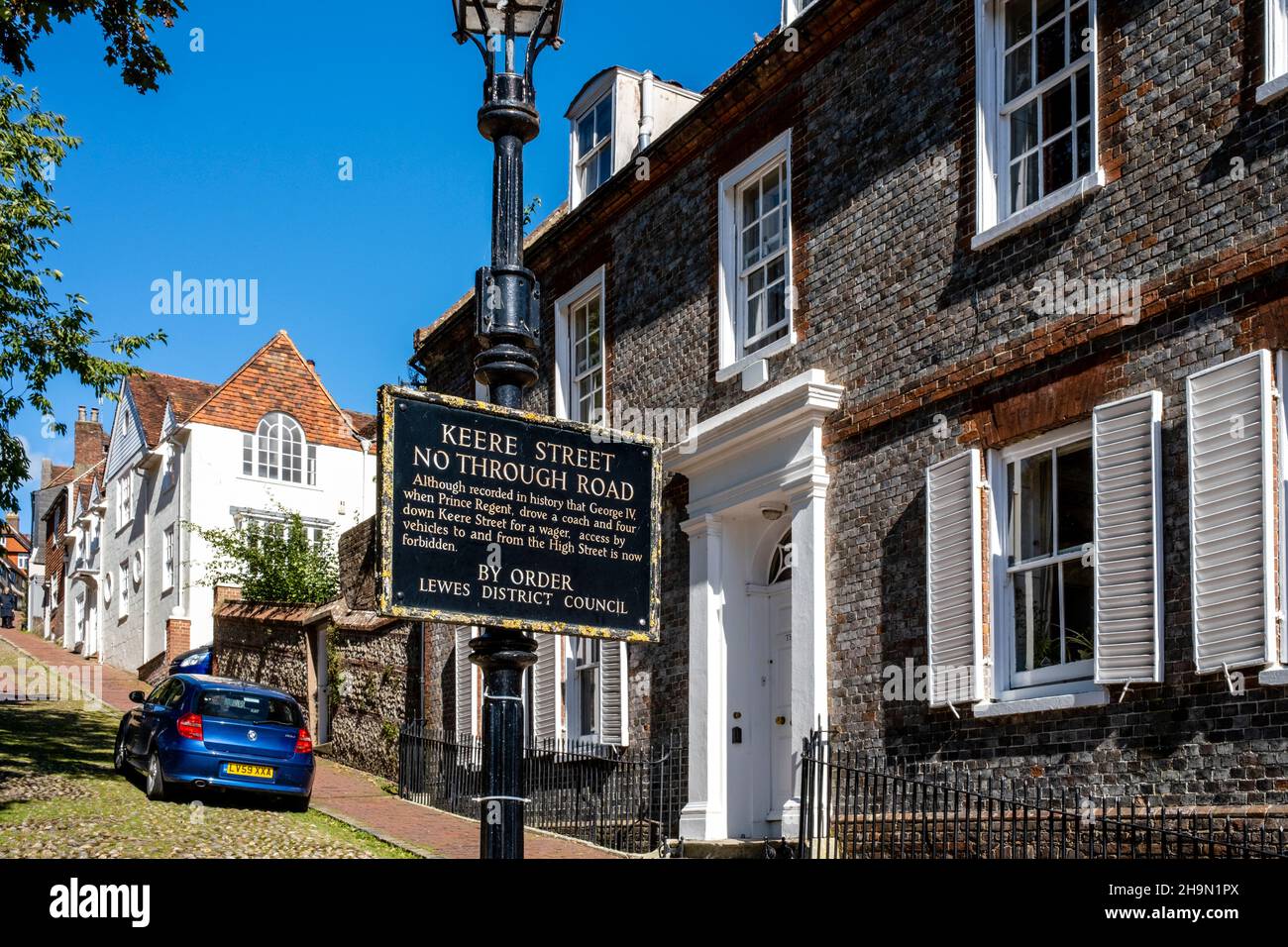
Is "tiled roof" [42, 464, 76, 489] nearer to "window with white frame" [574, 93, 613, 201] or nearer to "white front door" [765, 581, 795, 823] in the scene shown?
"window with white frame" [574, 93, 613, 201]

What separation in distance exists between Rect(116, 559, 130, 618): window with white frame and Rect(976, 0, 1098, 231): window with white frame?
122ft

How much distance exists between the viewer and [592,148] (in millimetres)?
19000

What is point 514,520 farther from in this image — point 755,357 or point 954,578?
point 755,357

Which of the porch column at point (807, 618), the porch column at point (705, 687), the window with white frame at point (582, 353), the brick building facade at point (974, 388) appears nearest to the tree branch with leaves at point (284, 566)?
the window with white frame at point (582, 353)

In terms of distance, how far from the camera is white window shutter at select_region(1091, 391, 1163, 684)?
368 inches

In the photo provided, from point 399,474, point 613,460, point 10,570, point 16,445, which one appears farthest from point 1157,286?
point 10,570

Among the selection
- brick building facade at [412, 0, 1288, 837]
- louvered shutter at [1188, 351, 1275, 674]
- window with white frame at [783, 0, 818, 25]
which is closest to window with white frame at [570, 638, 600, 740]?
brick building facade at [412, 0, 1288, 837]

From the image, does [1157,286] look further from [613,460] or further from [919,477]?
[613,460]

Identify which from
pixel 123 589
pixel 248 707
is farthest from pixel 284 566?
pixel 123 589

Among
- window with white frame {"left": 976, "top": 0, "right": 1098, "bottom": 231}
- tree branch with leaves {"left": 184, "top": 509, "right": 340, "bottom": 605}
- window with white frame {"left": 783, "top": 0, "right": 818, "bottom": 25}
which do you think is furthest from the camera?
tree branch with leaves {"left": 184, "top": 509, "right": 340, "bottom": 605}

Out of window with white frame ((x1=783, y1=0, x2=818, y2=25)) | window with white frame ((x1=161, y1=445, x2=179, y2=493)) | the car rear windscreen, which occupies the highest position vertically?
window with white frame ((x1=783, y1=0, x2=818, y2=25))

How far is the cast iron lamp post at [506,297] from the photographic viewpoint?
5570 mm

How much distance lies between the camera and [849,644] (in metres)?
12.5
